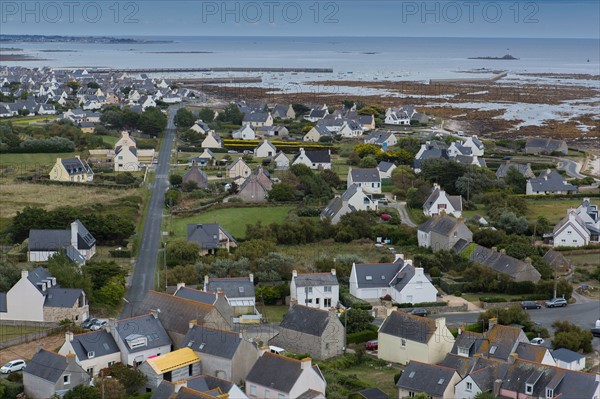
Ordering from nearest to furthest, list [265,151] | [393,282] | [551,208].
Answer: [393,282]
[551,208]
[265,151]

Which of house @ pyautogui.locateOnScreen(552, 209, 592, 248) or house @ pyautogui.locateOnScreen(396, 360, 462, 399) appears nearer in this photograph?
house @ pyautogui.locateOnScreen(396, 360, 462, 399)

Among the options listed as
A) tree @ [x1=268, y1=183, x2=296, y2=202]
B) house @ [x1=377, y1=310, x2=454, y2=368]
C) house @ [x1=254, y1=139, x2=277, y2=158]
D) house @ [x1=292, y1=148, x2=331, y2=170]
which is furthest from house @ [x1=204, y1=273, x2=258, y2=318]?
house @ [x1=254, y1=139, x2=277, y2=158]

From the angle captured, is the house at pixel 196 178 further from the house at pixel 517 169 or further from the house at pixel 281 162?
the house at pixel 517 169

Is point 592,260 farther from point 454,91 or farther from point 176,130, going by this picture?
point 454,91

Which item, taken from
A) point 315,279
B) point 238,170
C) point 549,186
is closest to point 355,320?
point 315,279

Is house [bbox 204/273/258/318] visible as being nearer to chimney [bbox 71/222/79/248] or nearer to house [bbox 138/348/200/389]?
house [bbox 138/348/200/389]

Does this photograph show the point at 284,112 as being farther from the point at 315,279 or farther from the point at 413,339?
the point at 413,339
